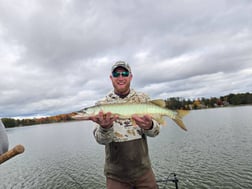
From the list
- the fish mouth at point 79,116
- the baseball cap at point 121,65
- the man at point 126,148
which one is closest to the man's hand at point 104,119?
the man at point 126,148

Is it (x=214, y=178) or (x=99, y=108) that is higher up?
(x=99, y=108)

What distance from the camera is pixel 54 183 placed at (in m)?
14.1

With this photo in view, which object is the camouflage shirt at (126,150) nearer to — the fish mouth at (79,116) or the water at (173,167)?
the fish mouth at (79,116)

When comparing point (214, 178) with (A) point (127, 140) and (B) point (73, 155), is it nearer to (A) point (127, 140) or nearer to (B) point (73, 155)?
(A) point (127, 140)

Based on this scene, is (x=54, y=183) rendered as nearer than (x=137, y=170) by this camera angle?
No

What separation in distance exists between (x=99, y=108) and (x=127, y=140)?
2.25 ft

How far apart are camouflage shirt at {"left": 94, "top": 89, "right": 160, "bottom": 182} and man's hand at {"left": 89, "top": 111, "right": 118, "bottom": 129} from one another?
80mm

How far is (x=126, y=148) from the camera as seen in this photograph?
3.46 meters

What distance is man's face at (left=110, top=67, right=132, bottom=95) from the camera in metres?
3.67

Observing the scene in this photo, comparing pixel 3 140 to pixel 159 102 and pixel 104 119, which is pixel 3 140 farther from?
pixel 159 102

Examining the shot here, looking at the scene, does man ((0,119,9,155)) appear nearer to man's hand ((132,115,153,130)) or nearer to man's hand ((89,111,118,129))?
man's hand ((89,111,118,129))

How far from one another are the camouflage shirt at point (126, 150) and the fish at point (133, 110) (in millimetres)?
186

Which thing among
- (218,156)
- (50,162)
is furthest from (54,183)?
(218,156)

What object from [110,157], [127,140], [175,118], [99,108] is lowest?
[110,157]
